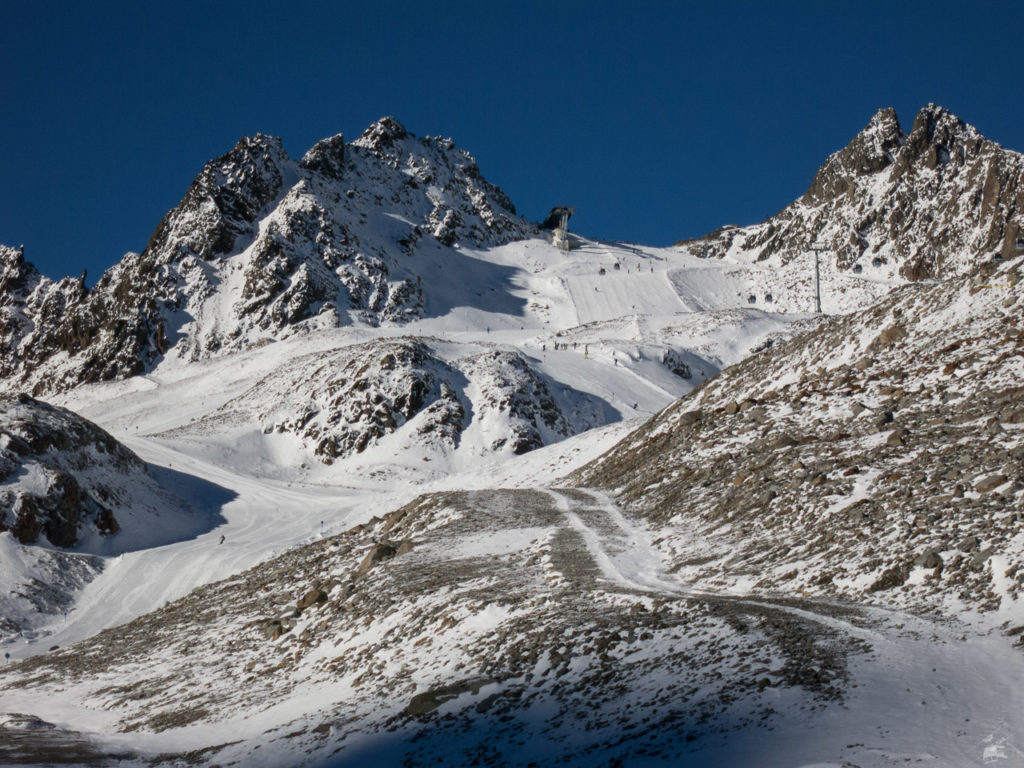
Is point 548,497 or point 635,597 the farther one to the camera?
point 548,497

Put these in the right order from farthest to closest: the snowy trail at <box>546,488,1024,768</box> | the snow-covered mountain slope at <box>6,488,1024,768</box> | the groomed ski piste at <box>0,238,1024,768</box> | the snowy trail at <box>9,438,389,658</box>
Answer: the snowy trail at <box>9,438,389,658</box> → the snow-covered mountain slope at <box>6,488,1024,768</box> → the groomed ski piste at <box>0,238,1024,768</box> → the snowy trail at <box>546,488,1024,768</box>

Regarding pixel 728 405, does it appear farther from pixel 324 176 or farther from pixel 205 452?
pixel 324 176

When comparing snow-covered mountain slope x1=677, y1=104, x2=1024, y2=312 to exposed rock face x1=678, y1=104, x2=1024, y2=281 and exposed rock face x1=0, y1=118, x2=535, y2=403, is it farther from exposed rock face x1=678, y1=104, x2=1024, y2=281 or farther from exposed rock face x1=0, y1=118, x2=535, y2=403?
exposed rock face x1=0, y1=118, x2=535, y2=403

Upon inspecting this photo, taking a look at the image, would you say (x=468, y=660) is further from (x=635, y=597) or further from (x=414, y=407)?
(x=414, y=407)

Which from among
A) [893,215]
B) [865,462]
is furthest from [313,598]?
[893,215]

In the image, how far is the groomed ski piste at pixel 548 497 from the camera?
8484 mm

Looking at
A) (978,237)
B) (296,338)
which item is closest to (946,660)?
(296,338)

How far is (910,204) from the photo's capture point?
133250 millimetres

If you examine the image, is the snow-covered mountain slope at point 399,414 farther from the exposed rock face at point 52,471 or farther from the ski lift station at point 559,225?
the ski lift station at point 559,225

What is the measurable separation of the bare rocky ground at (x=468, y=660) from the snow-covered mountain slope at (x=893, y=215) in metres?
108

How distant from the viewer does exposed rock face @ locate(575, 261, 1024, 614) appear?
1406 centimetres

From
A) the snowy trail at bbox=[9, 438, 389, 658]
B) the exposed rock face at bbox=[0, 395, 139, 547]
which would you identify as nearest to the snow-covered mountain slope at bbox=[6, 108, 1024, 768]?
the snowy trail at bbox=[9, 438, 389, 658]

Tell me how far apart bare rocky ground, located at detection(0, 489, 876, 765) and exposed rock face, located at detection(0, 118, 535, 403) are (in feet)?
Answer: 326

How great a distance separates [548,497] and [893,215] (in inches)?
4759
